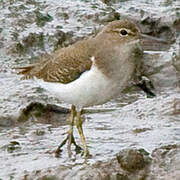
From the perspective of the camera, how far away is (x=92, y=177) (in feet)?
22.3

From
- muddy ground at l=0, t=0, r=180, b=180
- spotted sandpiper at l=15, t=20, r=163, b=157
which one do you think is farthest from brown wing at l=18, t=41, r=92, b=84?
muddy ground at l=0, t=0, r=180, b=180

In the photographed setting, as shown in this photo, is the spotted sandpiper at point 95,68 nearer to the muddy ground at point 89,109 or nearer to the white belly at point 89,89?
the white belly at point 89,89

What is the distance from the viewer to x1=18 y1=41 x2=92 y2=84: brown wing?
23.5 ft

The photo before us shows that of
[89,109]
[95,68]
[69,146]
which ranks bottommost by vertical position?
[89,109]

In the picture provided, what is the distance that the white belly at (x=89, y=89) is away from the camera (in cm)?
689

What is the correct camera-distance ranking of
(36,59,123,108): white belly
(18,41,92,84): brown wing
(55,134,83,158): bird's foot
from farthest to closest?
(55,134,83,158): bird's foot, (18,41,92,84): brown wing, (36,59,123,108): white belly

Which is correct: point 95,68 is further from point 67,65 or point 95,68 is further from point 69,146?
point 69,146

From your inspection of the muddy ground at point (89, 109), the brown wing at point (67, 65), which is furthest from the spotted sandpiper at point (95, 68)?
the muddy ground at point (89, 109)

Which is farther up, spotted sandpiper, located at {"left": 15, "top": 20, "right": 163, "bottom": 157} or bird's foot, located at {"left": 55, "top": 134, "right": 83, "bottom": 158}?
spotted sandpiper, located at {"left": 15, "top": 20, "right": 163, "bottom": 157}

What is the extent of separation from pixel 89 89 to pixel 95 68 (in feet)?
0.77

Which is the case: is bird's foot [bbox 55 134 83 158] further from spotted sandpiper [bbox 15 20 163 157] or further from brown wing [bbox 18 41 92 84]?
brown wing [bbox 18 41 92 84]

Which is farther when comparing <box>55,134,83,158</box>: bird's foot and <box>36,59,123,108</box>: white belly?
<box>55,134,83,158</box>: bird's foot

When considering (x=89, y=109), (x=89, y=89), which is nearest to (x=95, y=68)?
(x=89, y=89)

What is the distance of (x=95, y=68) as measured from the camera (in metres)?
6.98
